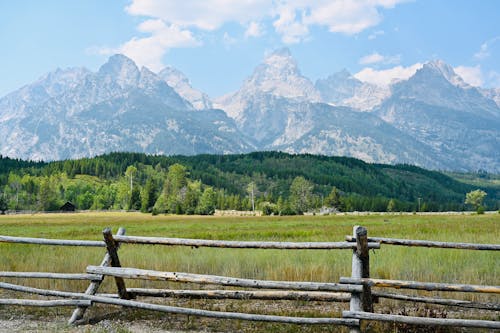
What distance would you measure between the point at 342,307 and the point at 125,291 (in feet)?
14.4

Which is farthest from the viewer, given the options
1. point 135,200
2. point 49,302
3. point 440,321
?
point 135,200

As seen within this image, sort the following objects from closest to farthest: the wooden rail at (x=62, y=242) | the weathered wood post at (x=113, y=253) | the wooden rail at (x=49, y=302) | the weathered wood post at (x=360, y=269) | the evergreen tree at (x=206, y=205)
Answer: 1. the weathered wood post at (x=360, y=269)
2. the wooden rail at (x=49, y=302)
3. the weathered wood post at (x=113, y=253)
4. the wooden rail at (x=62, y=242)
5. the evergreen tree at (x=206, y=205)

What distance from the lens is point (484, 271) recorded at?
10.7m

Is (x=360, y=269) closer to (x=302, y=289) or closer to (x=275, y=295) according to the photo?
(x=302, y=289)

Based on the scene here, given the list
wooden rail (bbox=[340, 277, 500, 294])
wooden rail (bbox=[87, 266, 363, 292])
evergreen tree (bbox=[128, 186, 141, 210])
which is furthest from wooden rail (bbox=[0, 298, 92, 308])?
evergreen tree (bbox=[128, 186, 141, 210])

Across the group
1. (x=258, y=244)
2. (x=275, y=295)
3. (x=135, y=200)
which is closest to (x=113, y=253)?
(x=258, y=244)

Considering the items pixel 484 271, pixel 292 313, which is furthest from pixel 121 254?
pixel 484 271

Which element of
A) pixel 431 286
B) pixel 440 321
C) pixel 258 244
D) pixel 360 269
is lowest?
pixel 440 321

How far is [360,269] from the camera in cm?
719

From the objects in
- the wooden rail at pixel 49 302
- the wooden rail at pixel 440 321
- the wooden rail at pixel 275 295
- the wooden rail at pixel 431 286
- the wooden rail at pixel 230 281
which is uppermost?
the wooden rail at pixel 431 286

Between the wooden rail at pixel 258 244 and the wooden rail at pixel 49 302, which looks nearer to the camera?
the wooden rail at pixel 258 244

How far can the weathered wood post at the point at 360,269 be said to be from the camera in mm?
7008

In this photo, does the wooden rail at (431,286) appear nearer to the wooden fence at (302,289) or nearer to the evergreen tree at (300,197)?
the wooden fence at (302,289)

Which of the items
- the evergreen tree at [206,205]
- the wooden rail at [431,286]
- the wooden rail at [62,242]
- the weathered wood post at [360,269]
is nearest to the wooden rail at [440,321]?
the weathered wood post at [360,269]
